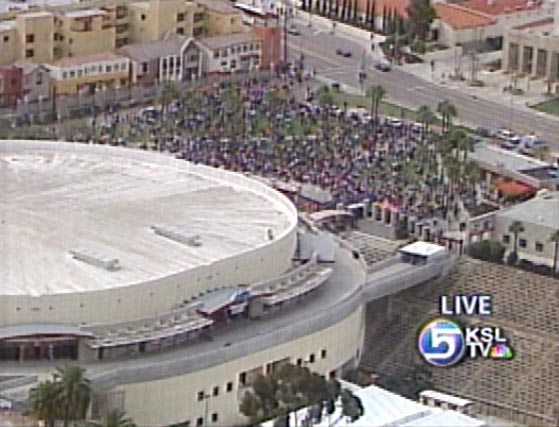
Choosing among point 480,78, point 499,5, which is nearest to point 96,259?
point 480,78

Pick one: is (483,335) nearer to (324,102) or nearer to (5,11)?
(324,102)

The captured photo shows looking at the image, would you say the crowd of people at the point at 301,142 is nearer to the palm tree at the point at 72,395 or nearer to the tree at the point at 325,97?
the tree at the point at 325,97

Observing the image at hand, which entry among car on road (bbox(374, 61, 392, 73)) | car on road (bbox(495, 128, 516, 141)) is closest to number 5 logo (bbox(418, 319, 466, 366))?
car on road (bbox(495, 128, 516, 141))

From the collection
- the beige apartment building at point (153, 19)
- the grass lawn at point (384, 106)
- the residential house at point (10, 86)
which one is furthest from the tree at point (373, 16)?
the residential house at point (10, 86)

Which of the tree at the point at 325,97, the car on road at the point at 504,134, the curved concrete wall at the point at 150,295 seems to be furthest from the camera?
the tree at the point at 325,97

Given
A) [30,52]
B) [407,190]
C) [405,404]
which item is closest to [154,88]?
[30,52]

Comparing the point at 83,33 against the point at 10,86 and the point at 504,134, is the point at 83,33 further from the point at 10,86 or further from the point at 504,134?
the point at 504,134

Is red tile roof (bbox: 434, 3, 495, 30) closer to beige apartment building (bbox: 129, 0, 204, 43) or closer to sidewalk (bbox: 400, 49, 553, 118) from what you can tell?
sidewalk (bbox: 400, 49, 553, 118)
